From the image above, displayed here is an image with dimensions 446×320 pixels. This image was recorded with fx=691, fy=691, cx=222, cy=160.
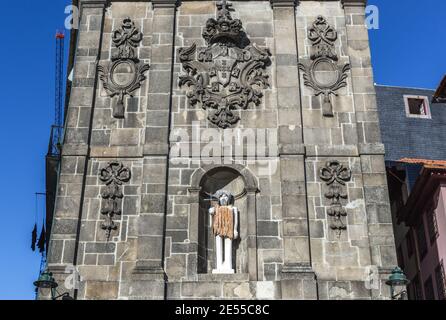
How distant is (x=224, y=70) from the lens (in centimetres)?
2005

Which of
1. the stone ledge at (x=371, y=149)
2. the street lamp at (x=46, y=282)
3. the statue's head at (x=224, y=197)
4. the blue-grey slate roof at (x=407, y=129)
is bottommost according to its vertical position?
the street lamp at (x=46, y=282)

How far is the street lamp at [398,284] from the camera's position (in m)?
16.1

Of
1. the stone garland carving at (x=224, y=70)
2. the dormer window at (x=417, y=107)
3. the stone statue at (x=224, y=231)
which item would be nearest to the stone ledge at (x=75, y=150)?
the stone garland carving at (x=224, y=70)

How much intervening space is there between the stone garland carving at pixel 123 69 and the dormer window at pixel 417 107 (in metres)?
16.8

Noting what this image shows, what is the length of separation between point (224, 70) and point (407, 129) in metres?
14.5

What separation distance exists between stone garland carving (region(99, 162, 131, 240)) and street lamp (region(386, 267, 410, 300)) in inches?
277

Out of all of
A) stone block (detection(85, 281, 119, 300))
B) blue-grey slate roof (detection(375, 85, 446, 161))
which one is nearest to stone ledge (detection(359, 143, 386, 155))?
stone block (detection(85, 281, 119, 300))

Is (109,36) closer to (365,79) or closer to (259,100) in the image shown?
(259,100)

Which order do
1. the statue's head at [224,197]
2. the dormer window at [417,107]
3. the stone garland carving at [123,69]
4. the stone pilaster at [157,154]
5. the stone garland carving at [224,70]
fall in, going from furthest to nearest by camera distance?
the dormer window at [417,107] → the stone garland carving at [123,69] → the stone garland carving at [224,70] → the statue's head at [224,197] → the stone pilaster at [157,154]

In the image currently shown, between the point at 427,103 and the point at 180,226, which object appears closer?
the point at 180,226

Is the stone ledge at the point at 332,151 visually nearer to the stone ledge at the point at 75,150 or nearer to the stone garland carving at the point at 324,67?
the stone garland carving at the point at 324,67

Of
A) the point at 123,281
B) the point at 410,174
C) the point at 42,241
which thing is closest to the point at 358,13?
the point at 410,174

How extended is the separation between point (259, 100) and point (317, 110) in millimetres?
1662
